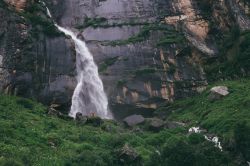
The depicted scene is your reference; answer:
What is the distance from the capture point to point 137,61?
58594 millimetres

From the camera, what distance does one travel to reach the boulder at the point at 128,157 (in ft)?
131

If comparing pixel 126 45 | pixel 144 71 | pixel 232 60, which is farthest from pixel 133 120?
pixel 232 60

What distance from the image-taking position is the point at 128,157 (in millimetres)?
40031

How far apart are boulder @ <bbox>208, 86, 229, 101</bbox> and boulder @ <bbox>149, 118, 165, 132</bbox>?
6.02 m

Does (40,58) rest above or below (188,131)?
above

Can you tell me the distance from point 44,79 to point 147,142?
37.9ft

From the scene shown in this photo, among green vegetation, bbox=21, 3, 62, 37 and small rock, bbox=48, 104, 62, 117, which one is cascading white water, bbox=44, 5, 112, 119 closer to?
small rock, bbox=48, 104, 62, 117

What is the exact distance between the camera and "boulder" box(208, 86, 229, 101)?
54.1 metres

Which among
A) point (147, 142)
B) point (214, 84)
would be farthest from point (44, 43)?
point (214, 84)

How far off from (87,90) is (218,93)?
1265 centimetres

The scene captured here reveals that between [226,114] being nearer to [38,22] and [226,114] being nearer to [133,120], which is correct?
[133,120]

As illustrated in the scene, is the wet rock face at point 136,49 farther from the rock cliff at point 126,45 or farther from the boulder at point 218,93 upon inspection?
the boulder at point 218,93

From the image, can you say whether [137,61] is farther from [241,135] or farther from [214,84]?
[241,135]

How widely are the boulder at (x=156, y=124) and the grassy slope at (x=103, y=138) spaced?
112 centimetres
